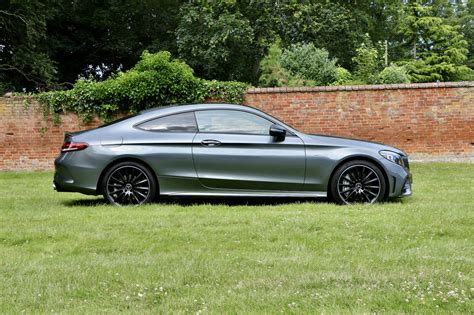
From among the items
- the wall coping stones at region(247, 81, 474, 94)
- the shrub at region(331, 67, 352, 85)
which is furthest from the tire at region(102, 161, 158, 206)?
the shrub at region(331, 67, 352, 85)

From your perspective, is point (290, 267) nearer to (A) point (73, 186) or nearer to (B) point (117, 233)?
(B) point (117, 233)

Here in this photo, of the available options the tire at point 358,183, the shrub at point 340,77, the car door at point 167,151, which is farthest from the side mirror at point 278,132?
the shrub at point 340,77

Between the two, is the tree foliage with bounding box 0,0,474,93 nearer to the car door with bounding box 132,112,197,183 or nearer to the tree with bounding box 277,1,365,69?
the tree with bounding box 277,1,365,69

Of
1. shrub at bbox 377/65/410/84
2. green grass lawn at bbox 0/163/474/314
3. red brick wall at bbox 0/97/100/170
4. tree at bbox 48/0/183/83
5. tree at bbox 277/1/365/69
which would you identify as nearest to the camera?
green grass lawn at bbox 0/163/474/314

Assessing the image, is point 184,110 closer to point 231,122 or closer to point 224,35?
point 231,122

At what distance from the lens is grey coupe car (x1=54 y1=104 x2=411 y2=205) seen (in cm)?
701

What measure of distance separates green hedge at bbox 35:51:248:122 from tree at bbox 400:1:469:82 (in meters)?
25.4

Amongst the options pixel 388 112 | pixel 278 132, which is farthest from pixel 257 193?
pixel 388 112

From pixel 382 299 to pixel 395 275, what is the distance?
535 millimetres

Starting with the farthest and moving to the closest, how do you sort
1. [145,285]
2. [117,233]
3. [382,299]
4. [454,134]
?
[454,134] < [117,233] < [145,285] < [382,299]

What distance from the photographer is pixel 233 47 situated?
24625 mm

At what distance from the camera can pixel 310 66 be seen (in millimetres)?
15688

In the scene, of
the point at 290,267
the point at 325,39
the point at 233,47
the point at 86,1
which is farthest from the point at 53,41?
the point at 290,267

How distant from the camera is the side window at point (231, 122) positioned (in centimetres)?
721
